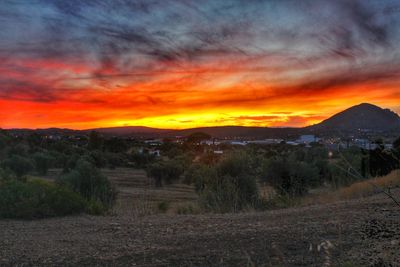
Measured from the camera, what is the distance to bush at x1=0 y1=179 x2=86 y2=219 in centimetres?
991

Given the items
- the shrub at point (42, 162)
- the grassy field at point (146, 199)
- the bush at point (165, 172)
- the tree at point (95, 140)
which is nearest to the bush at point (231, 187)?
the grassy field at point (146, 199)

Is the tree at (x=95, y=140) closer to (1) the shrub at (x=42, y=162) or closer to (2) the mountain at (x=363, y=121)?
(1) the shrub at (x=42, y=162)

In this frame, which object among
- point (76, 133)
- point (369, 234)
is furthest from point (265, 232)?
point (76, 133)

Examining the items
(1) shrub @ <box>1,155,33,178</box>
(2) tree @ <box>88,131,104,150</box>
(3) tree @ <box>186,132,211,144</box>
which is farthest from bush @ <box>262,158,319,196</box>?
(3) tree @ <box>186,132,211,144</box>

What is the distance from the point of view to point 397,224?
678 cm

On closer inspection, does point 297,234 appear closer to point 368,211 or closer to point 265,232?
point 265,232

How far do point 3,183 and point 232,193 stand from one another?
235 inches

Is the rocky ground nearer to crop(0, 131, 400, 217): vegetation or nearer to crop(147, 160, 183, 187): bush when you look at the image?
crop(0, 131, 400, 217): vegetation

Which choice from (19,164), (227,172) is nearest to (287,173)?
(227,172)

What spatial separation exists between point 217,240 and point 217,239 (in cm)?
6

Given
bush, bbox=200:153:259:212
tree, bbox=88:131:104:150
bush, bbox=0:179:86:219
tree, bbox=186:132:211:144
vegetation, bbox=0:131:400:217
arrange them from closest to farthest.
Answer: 1. bush, bbox=0:179:86:219
2. vegetation, bbox=0:131:400:217
3. bush, bbox=200:153:259:212
4. tree, bbox=88:131:104:150
5. tree, bbox=186:132:211:144

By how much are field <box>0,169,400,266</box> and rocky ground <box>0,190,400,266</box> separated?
0.01 m

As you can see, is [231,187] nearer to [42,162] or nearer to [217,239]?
[217,239]

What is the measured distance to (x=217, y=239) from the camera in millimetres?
6762
